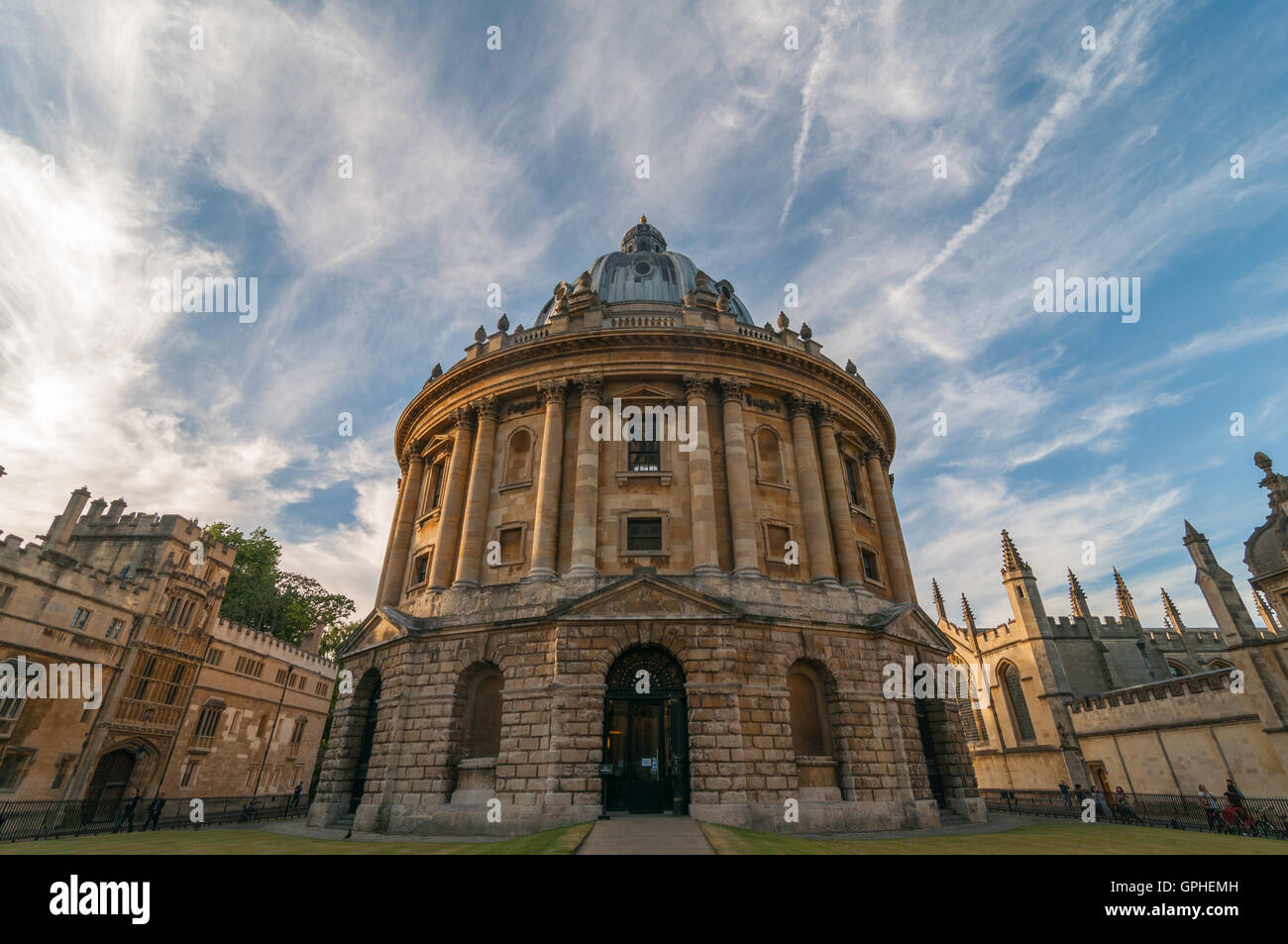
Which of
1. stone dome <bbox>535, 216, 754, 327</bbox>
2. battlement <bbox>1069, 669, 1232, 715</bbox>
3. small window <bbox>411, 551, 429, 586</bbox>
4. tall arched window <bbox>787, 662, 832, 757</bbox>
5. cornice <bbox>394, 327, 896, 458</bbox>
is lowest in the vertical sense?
tall arched window <bbox>787, 662, 832, 757</bbox>

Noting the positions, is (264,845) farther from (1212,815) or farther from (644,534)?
(1212,815)

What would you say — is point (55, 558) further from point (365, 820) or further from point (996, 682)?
point (996, 682)

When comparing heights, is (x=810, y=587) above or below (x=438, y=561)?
below

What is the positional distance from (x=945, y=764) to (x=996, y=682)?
2691 cm

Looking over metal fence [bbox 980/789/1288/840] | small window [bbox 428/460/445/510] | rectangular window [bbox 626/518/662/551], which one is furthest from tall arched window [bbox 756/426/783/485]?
metal fence [bbox 980/789/1288/840]

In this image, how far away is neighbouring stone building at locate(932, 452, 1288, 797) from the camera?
79.4ft

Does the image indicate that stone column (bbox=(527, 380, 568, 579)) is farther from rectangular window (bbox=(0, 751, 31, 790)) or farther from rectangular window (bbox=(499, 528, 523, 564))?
rectangular window (bbox=(0, 751, 31, 790))

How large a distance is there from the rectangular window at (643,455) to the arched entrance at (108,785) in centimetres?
3228

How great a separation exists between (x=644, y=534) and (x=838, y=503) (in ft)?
29.5

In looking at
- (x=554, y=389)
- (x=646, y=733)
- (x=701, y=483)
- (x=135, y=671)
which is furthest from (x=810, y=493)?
(x=135, y=671)

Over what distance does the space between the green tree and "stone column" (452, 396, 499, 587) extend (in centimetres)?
3411

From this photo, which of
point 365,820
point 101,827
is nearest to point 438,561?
point 365,820

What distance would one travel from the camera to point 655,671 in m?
19.3

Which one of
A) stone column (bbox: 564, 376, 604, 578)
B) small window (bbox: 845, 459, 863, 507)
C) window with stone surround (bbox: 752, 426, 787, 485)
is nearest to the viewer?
stone column (bbox: 564, 376, 604, 578)
